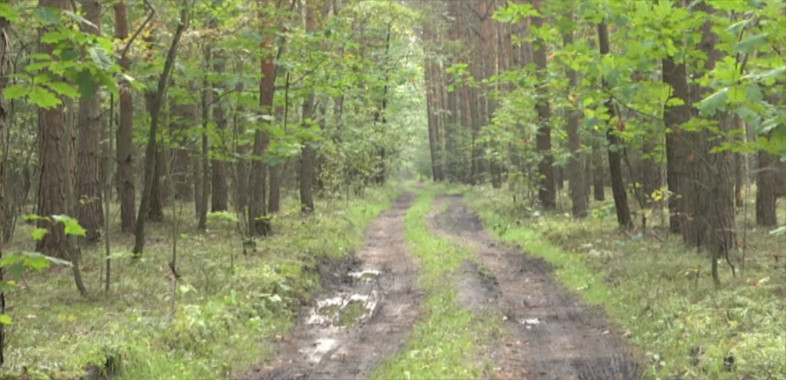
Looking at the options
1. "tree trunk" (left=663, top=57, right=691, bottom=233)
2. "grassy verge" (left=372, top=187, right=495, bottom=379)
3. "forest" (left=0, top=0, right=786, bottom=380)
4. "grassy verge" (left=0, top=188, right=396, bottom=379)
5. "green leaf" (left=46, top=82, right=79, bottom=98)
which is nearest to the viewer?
"green leaf" (left=46, top=82, right=79, bottom=98)

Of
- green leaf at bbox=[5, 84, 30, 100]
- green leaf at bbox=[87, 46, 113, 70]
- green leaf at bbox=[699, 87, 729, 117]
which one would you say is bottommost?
green leaf at bbox=[699, 87, 729, 117]

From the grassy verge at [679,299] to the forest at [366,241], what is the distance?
3 cm

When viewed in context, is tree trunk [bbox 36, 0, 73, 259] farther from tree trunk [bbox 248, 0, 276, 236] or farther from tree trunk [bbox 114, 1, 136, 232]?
tree trunk [bbox 248, 0, 276, 236]

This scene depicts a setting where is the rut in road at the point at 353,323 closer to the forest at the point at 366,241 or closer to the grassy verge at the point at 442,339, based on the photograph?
the forest at the point at 366,241

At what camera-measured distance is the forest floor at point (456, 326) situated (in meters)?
6.98

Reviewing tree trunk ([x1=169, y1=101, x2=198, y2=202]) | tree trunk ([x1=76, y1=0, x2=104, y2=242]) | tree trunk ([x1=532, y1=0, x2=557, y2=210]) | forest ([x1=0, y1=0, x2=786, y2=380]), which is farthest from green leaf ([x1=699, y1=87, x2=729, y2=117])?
tree trunk ([x1=532, y1=0, x2=557, y2=210])

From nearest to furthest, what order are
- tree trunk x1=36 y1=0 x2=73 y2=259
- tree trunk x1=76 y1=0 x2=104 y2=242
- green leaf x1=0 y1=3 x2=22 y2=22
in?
green leaf x1=0 y1=3 x2=22 y2=22
tree trunk x1=36 y1=0 x2=73 y2=259
tree trunk x1=76 y1=0 x2=104 y2=242

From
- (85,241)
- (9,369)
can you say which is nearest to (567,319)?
(9,369)

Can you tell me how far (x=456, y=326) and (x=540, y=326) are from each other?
1.21 m

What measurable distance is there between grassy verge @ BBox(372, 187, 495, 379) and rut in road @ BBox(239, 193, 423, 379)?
23 cm

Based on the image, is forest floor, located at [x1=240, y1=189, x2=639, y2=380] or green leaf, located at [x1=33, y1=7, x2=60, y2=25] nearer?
green leaf, located at [x1=33, y1=7, x2=60, y2=25]

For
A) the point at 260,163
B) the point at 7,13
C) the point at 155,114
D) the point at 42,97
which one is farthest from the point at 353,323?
the point at 7,13

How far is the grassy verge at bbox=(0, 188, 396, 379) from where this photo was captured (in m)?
6.11

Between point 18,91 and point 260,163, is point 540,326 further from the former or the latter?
point 260,163
